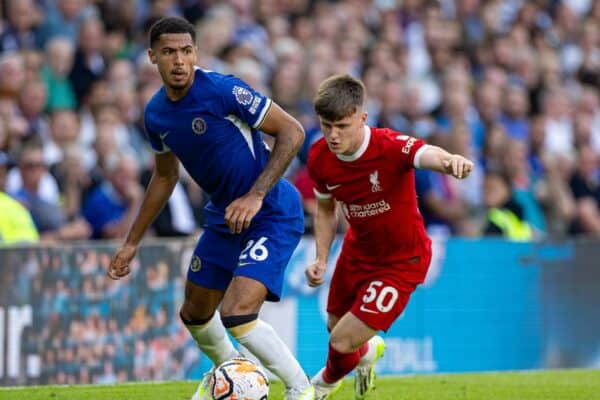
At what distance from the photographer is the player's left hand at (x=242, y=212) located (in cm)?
829

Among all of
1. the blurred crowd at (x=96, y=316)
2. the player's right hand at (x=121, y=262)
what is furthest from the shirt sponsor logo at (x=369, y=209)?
the blurred crowd at (x=96, y=316)

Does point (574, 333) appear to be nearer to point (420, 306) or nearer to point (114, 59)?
point (420, 306)

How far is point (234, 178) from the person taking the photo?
8.80 metres

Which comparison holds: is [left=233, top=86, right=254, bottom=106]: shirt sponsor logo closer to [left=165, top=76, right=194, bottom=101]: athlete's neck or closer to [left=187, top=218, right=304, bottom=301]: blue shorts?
[left=165, top=76, right=194, bottom=101]: athlete's neck

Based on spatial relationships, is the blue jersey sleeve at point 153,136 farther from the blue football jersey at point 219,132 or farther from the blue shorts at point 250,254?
the blue shorts at point 250,254

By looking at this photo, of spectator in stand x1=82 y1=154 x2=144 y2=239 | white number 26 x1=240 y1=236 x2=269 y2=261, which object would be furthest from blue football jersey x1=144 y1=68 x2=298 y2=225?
spectator in stand x1=82 y1=154 x2=144 y2=239

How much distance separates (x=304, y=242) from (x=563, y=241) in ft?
12.0

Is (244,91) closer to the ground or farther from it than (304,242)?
farther from it

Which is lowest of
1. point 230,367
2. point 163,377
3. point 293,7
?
point 163,377

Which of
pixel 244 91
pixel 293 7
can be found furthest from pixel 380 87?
pixel 244 91

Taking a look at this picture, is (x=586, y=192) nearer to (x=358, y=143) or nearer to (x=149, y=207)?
(x=358, y=143)

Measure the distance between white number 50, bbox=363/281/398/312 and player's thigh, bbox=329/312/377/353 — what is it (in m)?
0.16

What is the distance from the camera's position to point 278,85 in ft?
49.7

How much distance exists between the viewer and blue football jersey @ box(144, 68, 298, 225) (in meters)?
8.73
